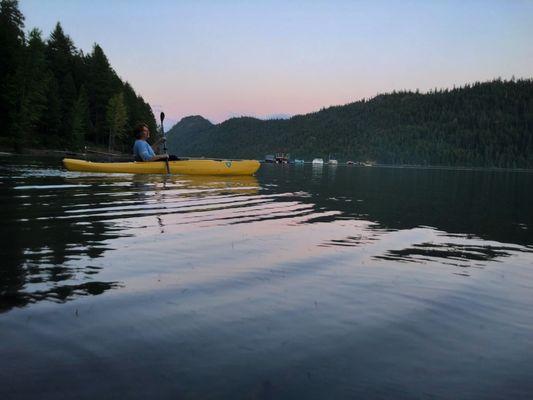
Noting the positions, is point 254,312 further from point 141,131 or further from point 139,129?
point 141,131

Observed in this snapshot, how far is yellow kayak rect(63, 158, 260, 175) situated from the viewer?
90.1 ft

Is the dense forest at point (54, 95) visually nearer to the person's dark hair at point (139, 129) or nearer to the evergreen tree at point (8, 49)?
the evergreen tree at point (8, 49)

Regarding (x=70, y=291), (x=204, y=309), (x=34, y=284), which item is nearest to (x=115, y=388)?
(x=204, y=309)

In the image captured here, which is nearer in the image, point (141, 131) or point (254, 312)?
point (254, 312)

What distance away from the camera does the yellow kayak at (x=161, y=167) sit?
27.5 meters

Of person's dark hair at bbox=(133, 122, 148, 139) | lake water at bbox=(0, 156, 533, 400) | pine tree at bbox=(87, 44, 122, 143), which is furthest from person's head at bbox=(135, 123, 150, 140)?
pine tree at bbox=(87, 44, 122, 143)

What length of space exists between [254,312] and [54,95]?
264 ft

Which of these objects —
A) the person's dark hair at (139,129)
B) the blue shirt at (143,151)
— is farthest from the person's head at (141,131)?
the blue shirt at (143,151)

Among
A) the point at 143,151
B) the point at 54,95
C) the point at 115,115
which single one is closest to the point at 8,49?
the point at 54,95

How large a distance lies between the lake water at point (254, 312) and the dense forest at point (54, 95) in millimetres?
61505

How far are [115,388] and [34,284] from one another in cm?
306

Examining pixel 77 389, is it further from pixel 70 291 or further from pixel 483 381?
pixel 483 381

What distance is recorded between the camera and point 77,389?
117 inches

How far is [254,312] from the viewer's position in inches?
192
